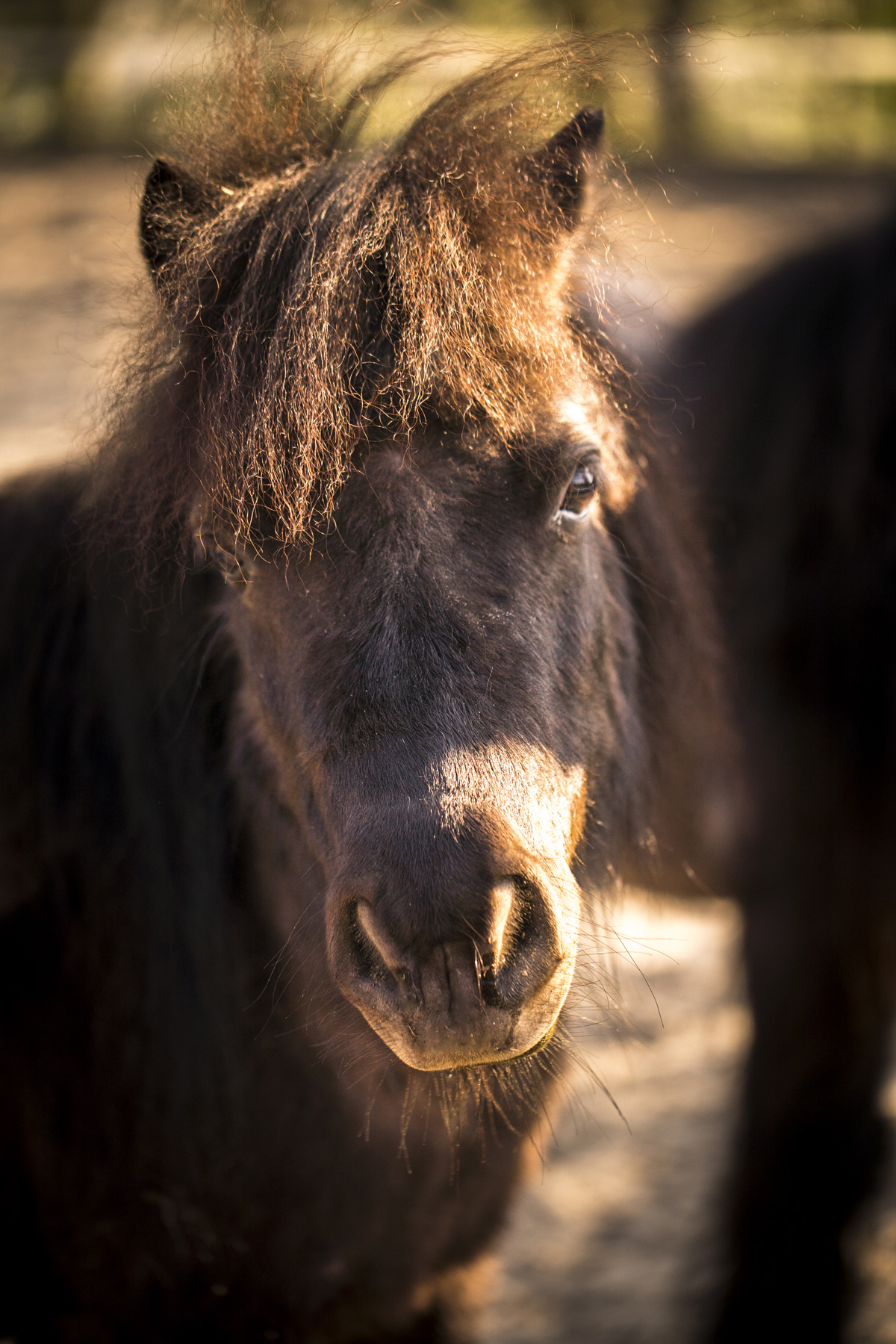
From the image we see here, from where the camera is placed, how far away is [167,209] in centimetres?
161

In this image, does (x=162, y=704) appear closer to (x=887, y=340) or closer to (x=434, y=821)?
(x=434, y=821)

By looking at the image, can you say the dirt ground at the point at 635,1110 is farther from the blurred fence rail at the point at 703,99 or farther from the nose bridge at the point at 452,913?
the blurred fence rail at the point at 703,99

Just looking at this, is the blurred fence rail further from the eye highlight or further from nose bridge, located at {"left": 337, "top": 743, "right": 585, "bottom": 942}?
nose bridge, located at {"left": 337, "top": 743, "right": 585, "bottom": 942}

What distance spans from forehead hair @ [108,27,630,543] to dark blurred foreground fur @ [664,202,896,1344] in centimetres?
112

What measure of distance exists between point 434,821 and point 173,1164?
110 centimetres

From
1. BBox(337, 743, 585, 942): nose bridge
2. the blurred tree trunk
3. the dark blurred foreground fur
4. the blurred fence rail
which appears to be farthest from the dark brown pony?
the blurred fence rail

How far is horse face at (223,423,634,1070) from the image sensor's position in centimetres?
115

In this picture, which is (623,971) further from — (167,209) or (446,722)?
(167,209)

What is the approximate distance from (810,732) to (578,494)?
141 cm

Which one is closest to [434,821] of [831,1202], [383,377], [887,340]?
[383,377]

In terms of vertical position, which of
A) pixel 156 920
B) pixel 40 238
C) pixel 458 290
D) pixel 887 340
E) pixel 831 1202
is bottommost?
pixel 831 1202

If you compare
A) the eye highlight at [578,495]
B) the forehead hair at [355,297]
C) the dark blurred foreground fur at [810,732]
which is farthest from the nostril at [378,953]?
the dark blurred foreground fur at [810,732]

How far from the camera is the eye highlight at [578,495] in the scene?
1.54 m

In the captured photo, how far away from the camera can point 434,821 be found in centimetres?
116
